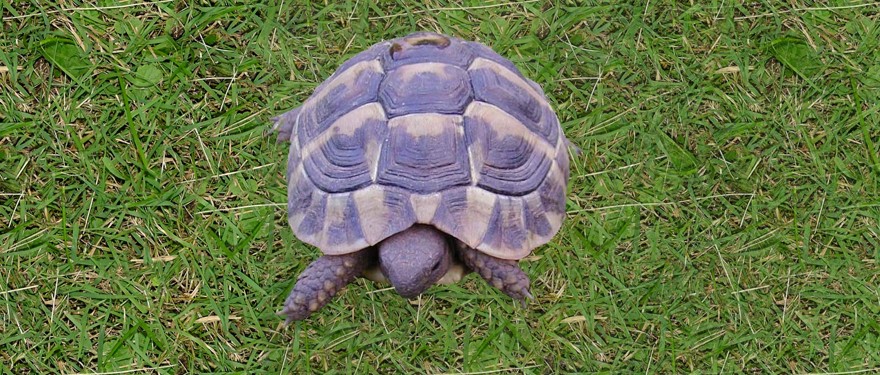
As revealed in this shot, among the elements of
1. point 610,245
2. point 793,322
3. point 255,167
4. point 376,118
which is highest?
point 376,118

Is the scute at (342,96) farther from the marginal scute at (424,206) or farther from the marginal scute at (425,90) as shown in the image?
the marginal scute at (424,206)

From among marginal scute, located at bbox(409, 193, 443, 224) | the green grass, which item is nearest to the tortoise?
marginal scute, located at bbox(409, 193, 443, 224)

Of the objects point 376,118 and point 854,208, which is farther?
point 854,208

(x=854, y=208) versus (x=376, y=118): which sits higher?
(x=376, y=118)

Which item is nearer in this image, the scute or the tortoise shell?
the tortoise shell

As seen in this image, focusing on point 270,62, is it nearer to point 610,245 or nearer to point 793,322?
point 610,245

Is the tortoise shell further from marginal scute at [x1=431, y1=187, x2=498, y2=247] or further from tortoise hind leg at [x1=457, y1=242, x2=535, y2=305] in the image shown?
tortoise hind leg at [x1=457, y1=242, x2=535, y2=305]

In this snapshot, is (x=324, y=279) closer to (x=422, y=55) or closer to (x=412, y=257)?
(x=412, y=257)

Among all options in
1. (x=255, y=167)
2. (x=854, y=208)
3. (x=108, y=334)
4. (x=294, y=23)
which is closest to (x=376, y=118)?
(x=255, y=167)
